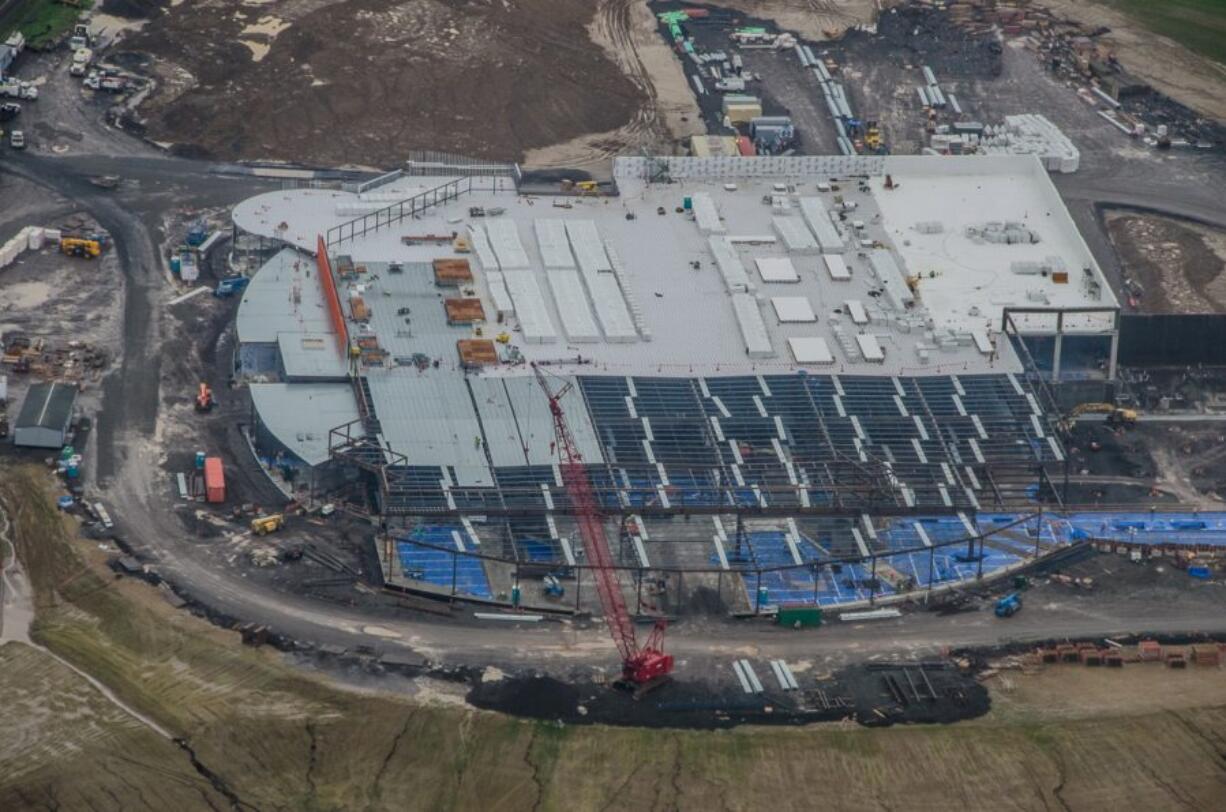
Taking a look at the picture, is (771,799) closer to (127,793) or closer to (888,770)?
(888,770)

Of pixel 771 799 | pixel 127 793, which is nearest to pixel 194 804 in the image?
pixel 127 793

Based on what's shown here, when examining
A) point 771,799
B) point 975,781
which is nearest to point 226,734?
point 771,799

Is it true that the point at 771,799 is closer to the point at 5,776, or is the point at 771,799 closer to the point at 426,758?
the point at 426,758

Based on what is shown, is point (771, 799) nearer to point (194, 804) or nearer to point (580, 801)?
point (580, 801)

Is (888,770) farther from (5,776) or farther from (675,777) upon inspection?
(5,776)

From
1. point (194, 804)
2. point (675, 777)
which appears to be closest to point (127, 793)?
point (194, 804)
